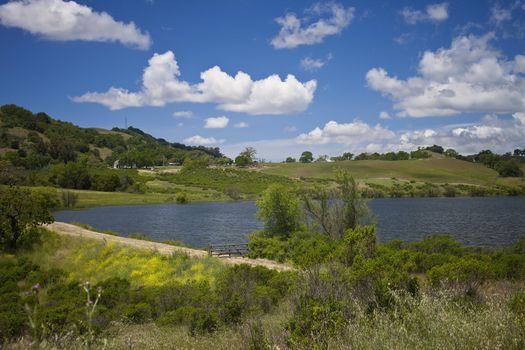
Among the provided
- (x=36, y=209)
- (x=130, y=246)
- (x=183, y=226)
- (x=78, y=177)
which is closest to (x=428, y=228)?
(x=183, y=226)

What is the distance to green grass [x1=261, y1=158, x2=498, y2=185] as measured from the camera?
481 feet

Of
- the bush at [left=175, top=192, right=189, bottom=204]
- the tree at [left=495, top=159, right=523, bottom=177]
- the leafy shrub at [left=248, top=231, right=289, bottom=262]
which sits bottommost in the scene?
the bush at [left=175, top=192, right=189, bottom=204]

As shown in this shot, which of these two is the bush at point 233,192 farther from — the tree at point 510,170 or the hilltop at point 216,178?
the tree at point 510,170

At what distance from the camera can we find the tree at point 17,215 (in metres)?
32.4

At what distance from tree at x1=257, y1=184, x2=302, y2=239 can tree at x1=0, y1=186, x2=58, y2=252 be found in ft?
64.8

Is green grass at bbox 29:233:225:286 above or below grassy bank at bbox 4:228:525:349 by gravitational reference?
below

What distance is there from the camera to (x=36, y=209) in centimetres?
3453

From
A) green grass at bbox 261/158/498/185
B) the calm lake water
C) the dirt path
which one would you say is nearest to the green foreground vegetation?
the dirt path

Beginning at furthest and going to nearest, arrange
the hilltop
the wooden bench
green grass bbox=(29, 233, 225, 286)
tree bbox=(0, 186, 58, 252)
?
the hilltop, the wooden bench, tree bbox=(0, 186, 58, 252), green grass bbox=(29, 233, 225, 286)

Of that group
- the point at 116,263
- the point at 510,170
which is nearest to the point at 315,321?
the point at 116,263

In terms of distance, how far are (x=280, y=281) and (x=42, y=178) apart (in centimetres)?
13487

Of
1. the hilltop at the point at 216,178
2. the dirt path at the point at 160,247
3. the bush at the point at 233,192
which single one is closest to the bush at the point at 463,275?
the dirt path at the point at 160,247

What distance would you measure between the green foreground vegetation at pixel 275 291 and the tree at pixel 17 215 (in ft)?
0.31

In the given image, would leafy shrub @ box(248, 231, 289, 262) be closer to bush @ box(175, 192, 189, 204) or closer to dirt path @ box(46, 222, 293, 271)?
dirt path @ box(46, 222, 293, 271)
